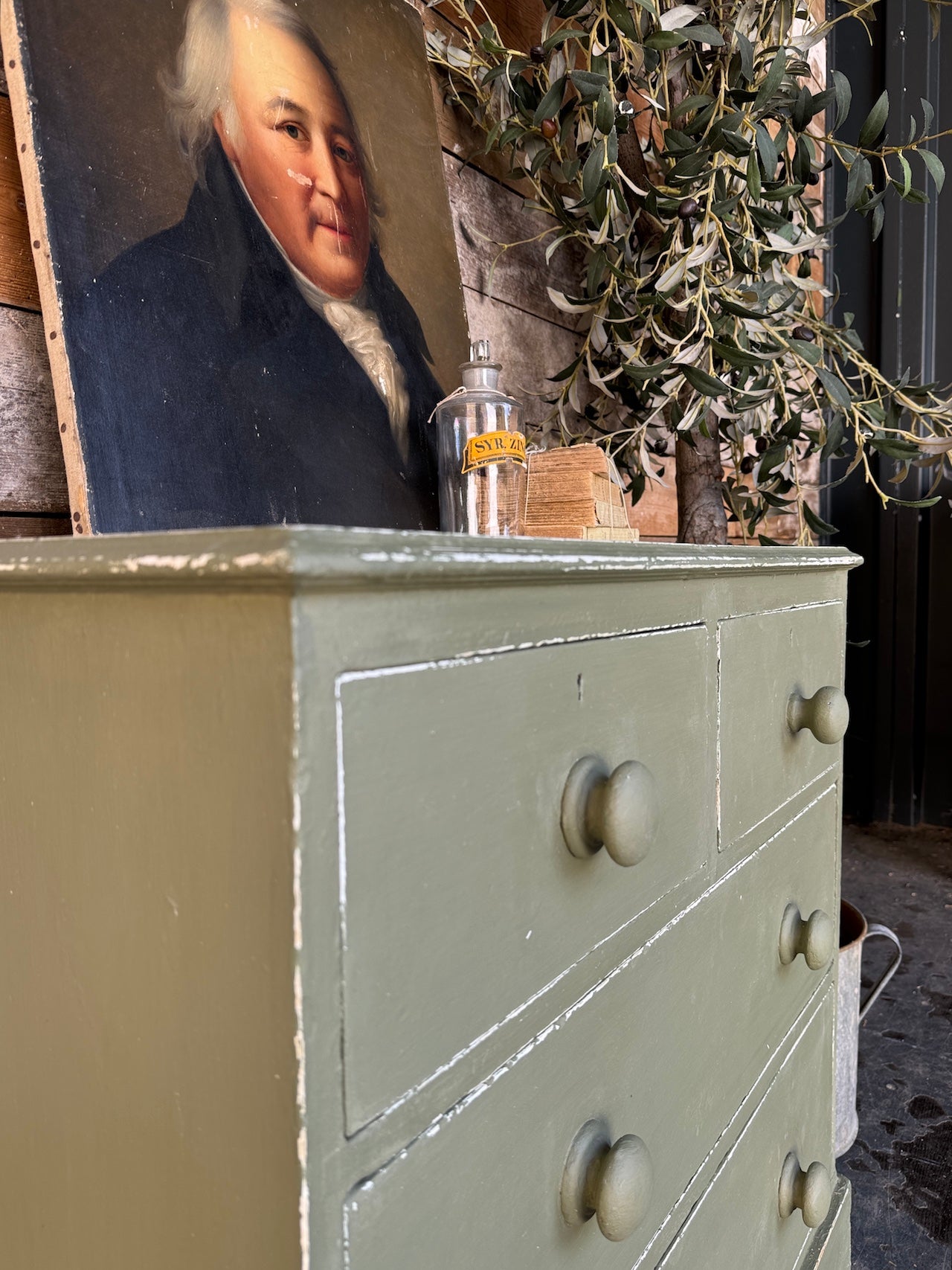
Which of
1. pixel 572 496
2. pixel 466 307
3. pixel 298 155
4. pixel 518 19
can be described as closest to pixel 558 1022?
pixel 572 496

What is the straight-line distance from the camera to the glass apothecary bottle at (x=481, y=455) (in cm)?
94

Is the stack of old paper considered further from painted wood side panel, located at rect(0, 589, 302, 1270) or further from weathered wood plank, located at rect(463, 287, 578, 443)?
painted wood side panel, located at rect(0, 589, 302, 1270)

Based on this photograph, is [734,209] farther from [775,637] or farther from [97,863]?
[97,863]

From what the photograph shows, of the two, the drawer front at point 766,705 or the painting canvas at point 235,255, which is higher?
the painting canvas at point 235,255

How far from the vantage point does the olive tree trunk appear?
4.48 ft

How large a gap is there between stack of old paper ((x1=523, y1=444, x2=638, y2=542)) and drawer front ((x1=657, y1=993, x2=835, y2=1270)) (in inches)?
23.0

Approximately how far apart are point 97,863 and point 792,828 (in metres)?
0.70

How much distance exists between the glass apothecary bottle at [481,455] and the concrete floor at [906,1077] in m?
1.18

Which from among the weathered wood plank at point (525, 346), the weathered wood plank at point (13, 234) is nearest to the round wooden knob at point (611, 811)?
the weathered wood plank at point (13, 234)

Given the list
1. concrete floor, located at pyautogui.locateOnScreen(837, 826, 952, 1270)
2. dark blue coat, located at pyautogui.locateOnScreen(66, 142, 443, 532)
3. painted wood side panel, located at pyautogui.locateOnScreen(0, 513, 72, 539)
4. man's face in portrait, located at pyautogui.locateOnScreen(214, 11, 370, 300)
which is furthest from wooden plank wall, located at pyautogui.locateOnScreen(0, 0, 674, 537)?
concrete floor, located at pyautogui.locateOnScreen(837, 826, 952, 1270)

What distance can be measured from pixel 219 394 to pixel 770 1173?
91 cm

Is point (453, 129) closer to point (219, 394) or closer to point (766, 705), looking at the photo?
point (219, 394)

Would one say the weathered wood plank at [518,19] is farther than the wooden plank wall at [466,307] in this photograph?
Yes

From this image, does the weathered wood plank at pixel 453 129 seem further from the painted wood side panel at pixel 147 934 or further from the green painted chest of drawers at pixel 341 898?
the painted wood side panel at pixel 147 934
